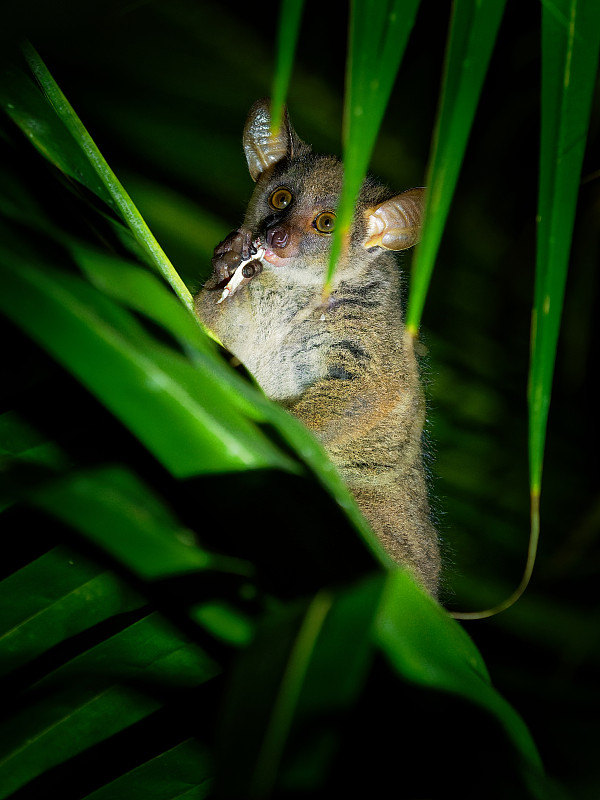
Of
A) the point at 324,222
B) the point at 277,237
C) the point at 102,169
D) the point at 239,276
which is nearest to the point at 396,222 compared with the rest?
the point at 324,222

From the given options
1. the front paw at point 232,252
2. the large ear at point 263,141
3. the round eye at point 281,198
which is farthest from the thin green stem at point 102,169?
the round eye at point 281,198

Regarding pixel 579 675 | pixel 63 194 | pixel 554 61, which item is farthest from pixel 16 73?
pixel 579 675

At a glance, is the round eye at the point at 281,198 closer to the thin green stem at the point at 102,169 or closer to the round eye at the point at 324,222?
the round eye at the point at 324,222

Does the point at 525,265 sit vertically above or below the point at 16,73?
below

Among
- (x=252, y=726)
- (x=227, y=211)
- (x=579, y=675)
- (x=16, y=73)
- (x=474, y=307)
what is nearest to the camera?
(x=252, y=726)

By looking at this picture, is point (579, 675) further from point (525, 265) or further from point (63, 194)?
point (63, 194)

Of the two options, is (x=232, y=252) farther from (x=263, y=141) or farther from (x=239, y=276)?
(x=263, y=141)

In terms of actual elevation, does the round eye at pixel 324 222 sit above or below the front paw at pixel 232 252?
Answer: below
